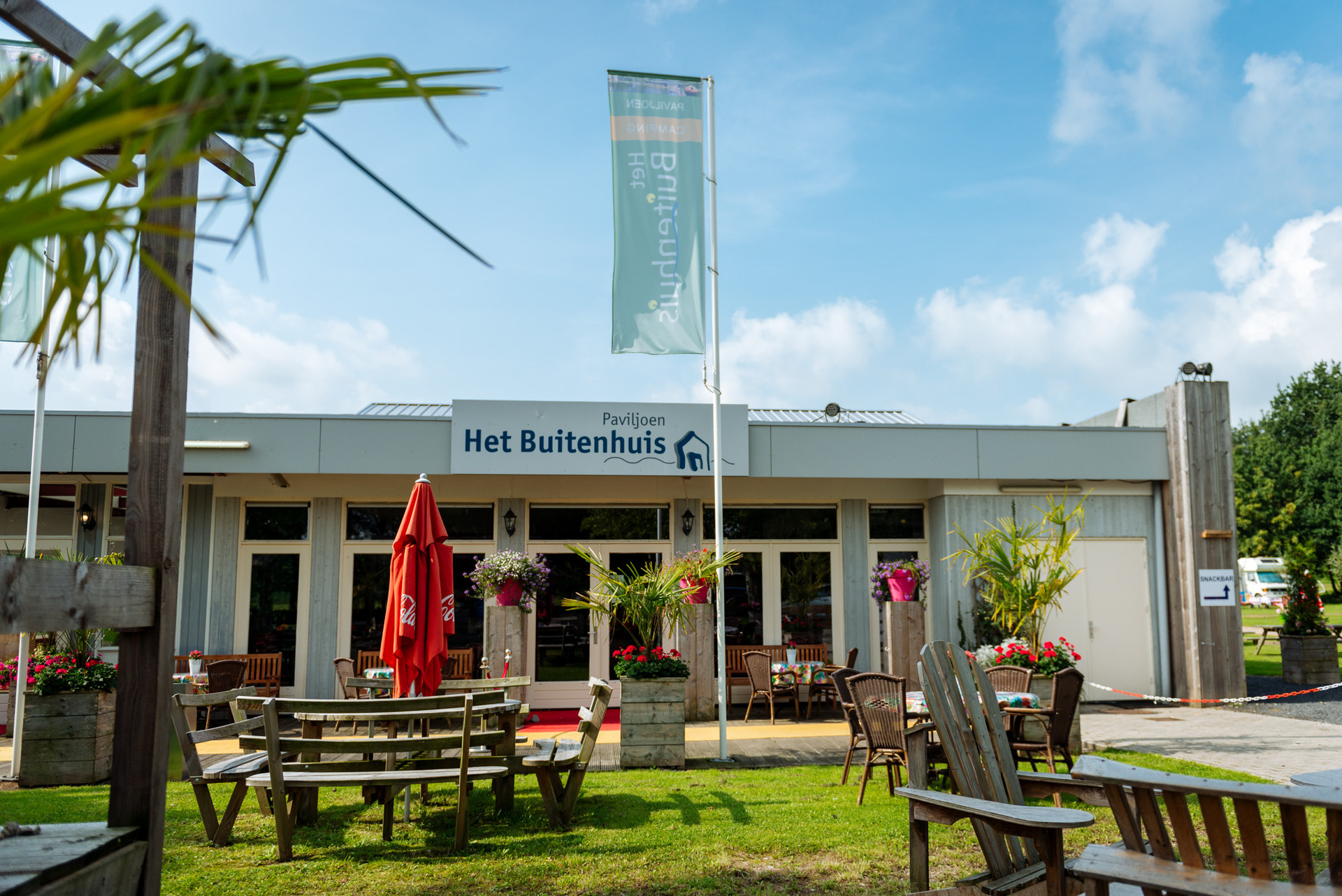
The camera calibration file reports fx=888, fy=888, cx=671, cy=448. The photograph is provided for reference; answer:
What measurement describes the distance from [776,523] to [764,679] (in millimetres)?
2478

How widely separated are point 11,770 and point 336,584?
167 inches

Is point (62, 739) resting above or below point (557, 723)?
above

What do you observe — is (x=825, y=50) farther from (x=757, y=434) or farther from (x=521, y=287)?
(x=757, y=434)

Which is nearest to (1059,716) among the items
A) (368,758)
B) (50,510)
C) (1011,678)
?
(1011,678)

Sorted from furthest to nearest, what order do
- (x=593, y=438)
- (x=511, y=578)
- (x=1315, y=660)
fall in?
(x=1315, y=660)
(x=593, y=438)
(x=511, y=578)

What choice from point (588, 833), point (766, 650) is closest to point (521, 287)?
point (588, 833)

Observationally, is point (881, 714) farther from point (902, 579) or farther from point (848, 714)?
point (902, 579)

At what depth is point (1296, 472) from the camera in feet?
132

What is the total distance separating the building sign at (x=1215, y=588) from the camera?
1153 cm

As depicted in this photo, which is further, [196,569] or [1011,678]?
[196,569]

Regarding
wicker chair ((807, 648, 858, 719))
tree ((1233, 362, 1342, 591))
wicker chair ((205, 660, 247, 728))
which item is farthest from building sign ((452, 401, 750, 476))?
tree ((1233, 362, 1342, 591))

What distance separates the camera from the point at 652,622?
7.94 metres

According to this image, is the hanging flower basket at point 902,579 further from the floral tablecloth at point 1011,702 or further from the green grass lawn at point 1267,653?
the green grass lawn at point 1267,653

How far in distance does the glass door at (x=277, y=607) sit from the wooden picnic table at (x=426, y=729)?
549cm
